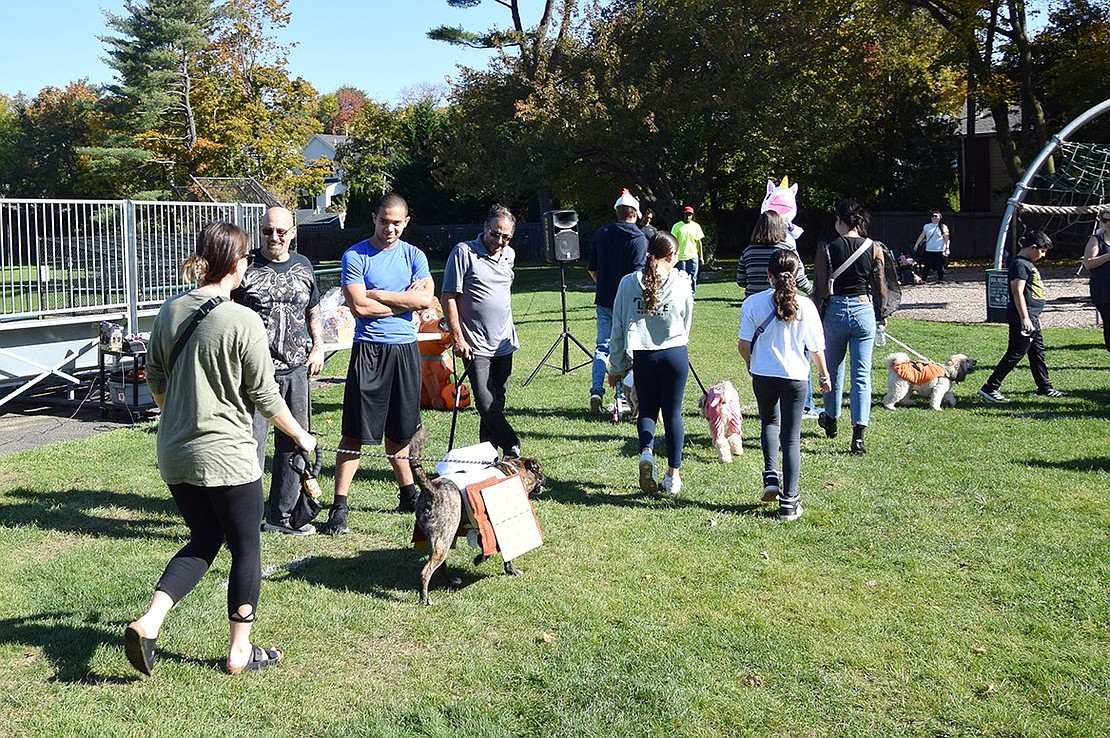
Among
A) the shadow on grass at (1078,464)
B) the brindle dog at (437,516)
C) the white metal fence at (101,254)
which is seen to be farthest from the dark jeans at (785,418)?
the white metal fence at (101,254)

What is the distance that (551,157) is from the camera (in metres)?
30.2

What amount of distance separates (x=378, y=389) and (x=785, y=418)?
2.40 metres

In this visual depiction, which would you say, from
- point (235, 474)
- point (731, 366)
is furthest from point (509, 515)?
point (731, 366)

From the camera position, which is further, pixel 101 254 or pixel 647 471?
pixel 101 254

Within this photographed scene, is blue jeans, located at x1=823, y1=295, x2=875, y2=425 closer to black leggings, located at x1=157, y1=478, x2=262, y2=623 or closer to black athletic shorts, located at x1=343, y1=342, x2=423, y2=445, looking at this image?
black athletic shorts, located at x1=343, y1=342, x2=423, y2=445

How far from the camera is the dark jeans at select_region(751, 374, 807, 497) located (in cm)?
619

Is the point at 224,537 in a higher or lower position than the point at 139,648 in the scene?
higher

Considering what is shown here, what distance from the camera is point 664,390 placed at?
6582 millimetres

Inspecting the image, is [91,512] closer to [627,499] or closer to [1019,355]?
[627,499]

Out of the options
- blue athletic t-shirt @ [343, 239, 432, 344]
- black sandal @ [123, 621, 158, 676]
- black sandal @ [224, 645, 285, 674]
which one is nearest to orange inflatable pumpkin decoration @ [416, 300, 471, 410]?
blue athletic t-shirt @ [343, 239, 432, 344]

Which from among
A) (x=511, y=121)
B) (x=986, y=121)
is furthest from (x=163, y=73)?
(x=986, y=121)

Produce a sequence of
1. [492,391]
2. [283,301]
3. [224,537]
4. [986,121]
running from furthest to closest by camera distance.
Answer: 1. [986,121]
2. [492,391]
3. [283,301]
4. [224,537]

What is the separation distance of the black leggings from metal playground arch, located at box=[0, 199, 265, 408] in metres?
6.84

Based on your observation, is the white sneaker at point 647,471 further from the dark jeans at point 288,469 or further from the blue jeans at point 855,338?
the dark jeans at point 288,469
